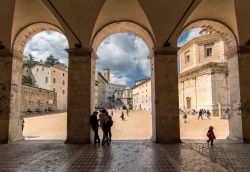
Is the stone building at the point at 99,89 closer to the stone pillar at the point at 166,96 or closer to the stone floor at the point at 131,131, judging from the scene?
the stone floor at the point at 131,131

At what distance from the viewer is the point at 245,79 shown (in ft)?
40.2

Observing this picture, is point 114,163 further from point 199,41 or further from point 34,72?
point 34,72

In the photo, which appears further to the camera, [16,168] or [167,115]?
[167,115]

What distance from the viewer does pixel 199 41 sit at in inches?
1844

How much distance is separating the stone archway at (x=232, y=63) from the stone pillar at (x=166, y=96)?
7.02ft

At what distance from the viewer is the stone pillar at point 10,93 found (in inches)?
474

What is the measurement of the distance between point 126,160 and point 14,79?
8.33 m

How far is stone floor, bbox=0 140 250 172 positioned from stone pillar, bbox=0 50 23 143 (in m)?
2.86

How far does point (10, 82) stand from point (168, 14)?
8.83m

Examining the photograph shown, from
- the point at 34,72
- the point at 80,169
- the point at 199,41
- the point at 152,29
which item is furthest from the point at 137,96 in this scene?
the point at 80,169

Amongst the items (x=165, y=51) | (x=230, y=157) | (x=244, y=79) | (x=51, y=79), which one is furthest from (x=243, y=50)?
(x=51, y=79)

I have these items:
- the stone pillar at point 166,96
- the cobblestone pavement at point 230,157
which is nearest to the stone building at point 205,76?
the stone pillar at point 166,96

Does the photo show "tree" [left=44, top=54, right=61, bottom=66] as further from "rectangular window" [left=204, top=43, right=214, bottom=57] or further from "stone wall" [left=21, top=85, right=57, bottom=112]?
"rectangular window" [left=204, top=43, right=214, bottom=57]

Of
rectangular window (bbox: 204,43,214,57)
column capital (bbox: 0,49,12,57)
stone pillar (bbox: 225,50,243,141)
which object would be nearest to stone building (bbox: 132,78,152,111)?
rectangular window (bbox: 204,43,214,57)
